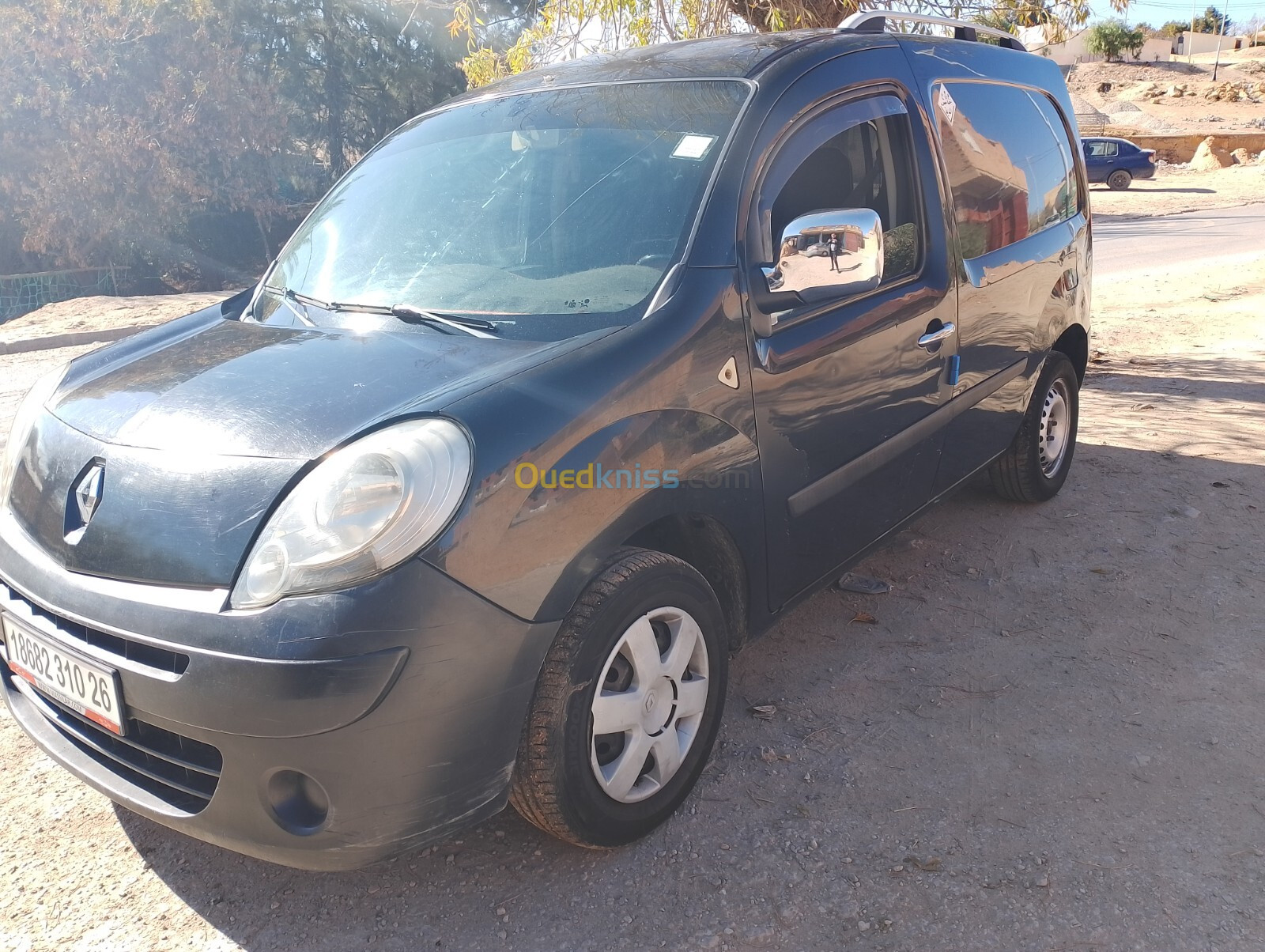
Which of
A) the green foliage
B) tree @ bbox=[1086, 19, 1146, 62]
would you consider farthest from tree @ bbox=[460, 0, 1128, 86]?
tree @ bbox=[1086, 19, 1146, 62]

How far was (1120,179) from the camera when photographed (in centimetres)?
2842

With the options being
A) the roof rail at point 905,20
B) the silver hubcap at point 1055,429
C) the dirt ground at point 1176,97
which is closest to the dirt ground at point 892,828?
the silver hubcap at point 1055,429

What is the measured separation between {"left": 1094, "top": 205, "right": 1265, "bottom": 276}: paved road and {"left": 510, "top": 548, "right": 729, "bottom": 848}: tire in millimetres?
12595

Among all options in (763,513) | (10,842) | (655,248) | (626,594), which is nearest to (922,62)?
(655,248)

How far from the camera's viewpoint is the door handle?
3.47 meters

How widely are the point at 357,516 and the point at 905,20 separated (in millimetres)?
3371

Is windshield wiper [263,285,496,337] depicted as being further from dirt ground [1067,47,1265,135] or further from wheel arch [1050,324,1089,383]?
dirt ground [1067,47,1265,135]

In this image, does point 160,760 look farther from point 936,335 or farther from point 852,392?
point 936,335

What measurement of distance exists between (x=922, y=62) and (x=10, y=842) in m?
3.73

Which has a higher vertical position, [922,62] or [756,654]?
[922,62]

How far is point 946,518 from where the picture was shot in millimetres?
4883

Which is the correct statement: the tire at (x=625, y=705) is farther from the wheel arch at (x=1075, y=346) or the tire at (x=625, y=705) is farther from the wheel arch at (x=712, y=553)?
the wheel arch at (x=1075, y=346)

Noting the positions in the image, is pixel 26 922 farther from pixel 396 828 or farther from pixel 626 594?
pixel 626 594

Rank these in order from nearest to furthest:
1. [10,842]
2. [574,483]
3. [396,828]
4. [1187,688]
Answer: [396,828] → [574,483] → [10,842] → [1187,688]
